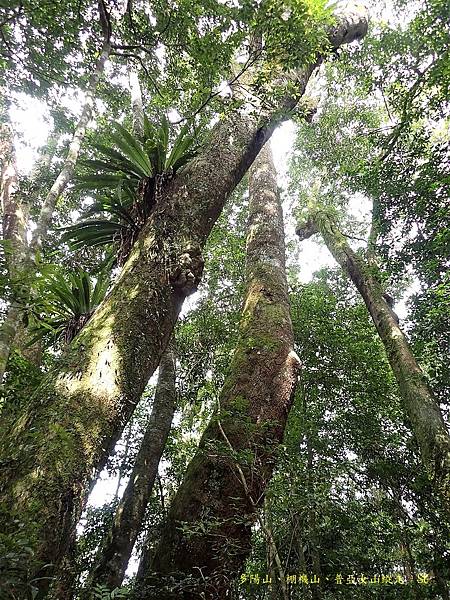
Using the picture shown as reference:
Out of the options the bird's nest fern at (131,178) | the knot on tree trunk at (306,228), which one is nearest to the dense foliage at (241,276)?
the bird's nest fern at (131,178)

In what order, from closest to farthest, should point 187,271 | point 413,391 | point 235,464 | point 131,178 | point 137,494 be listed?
point 235,464
point 187,271
point 131,178
point 137,494
point 413,391

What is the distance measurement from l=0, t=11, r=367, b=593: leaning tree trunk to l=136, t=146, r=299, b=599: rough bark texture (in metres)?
0.59

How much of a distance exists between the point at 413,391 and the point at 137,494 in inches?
131

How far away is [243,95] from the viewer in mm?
4297

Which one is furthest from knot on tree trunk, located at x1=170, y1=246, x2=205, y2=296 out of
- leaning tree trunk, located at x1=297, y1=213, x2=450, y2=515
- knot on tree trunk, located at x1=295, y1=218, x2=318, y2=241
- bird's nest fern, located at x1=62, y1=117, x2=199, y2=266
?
knot on tree trunk, located at x1=295, y1=218, x2=318, y2=241

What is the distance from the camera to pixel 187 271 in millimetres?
2715

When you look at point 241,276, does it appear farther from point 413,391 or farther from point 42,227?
point 42,227

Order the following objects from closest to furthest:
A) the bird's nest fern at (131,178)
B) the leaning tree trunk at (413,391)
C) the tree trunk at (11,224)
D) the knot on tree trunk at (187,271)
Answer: the tree trunk at (11,224), the knot on tree trunk at (187,271), the bird's nest fern at (131,178), the leaning tree trunk at (413,391)

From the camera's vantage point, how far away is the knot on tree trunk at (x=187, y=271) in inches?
106

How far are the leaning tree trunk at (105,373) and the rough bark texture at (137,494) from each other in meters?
1.28

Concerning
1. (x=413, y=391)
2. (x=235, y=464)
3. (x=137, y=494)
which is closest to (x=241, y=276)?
(x=413, y=391)

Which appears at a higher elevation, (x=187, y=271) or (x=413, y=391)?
(x=413, y=391)

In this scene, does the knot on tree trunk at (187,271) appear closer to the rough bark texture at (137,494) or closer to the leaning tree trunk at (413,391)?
the rough bark texture at (137,494)

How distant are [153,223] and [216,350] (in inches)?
110
